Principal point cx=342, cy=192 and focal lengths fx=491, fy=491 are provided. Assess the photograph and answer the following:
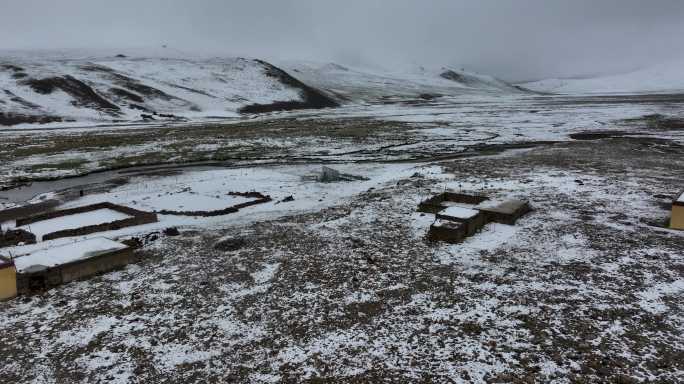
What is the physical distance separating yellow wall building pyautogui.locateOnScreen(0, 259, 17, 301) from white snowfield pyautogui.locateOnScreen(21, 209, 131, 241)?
14.4ft

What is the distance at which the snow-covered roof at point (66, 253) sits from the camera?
1005 centimetres

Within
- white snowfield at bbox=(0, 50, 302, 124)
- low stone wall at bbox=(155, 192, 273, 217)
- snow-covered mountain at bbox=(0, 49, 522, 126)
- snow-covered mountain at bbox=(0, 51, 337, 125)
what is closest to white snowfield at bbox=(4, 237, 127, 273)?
low stone wall at bbox=(155, 192, 273, 217)

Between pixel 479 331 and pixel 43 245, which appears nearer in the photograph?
pixel 479 331

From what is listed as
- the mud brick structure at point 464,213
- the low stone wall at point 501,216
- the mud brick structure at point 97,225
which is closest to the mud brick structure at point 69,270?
the mud brick structure at point 97,225

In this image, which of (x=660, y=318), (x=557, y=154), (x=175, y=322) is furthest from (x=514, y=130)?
(x=175, y=322)

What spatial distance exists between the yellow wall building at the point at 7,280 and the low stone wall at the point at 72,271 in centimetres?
9

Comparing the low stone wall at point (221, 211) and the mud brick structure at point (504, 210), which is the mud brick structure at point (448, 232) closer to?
the mud brick structure at point (504, 210)

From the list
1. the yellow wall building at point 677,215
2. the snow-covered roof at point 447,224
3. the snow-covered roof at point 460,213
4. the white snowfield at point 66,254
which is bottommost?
the white snowfield at point 66,254

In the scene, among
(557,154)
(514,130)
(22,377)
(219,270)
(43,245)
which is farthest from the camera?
(514,130)

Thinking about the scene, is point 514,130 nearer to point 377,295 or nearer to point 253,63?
point 377,295

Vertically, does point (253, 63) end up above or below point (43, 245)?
above

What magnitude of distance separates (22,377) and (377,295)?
5.79m

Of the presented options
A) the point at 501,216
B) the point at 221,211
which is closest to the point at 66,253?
the point at 221,211

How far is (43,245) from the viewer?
1265 centimetres
